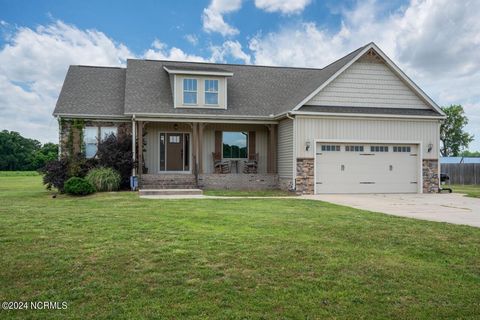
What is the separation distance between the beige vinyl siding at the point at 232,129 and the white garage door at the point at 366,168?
12.6 ft

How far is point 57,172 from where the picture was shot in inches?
674

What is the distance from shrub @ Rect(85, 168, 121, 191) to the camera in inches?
640

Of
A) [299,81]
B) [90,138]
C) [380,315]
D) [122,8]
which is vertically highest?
[122,8]

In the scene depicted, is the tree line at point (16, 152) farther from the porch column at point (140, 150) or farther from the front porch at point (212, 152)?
the porch column at point (140, 150)

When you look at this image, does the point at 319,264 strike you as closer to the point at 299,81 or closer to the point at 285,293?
the point at 285,293

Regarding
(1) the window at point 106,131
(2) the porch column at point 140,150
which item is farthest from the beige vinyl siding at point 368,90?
(1) the window at point 106,131

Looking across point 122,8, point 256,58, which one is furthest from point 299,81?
point 122,8

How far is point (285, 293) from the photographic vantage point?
444cm

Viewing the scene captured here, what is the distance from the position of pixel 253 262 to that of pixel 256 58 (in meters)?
23.1

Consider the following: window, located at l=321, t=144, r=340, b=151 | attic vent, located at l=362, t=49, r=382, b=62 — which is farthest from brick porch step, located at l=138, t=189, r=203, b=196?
attic vent, located at l=362, t=49, r=382, b=62

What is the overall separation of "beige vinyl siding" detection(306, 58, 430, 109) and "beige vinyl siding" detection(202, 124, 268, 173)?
3.78 metres

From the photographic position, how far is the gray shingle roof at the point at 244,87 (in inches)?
737

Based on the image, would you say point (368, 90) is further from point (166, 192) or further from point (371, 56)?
point (166, 192)

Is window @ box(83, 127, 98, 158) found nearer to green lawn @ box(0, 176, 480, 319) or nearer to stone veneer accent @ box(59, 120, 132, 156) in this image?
stone veneer accent @ box(59, 120, 132, 156)
